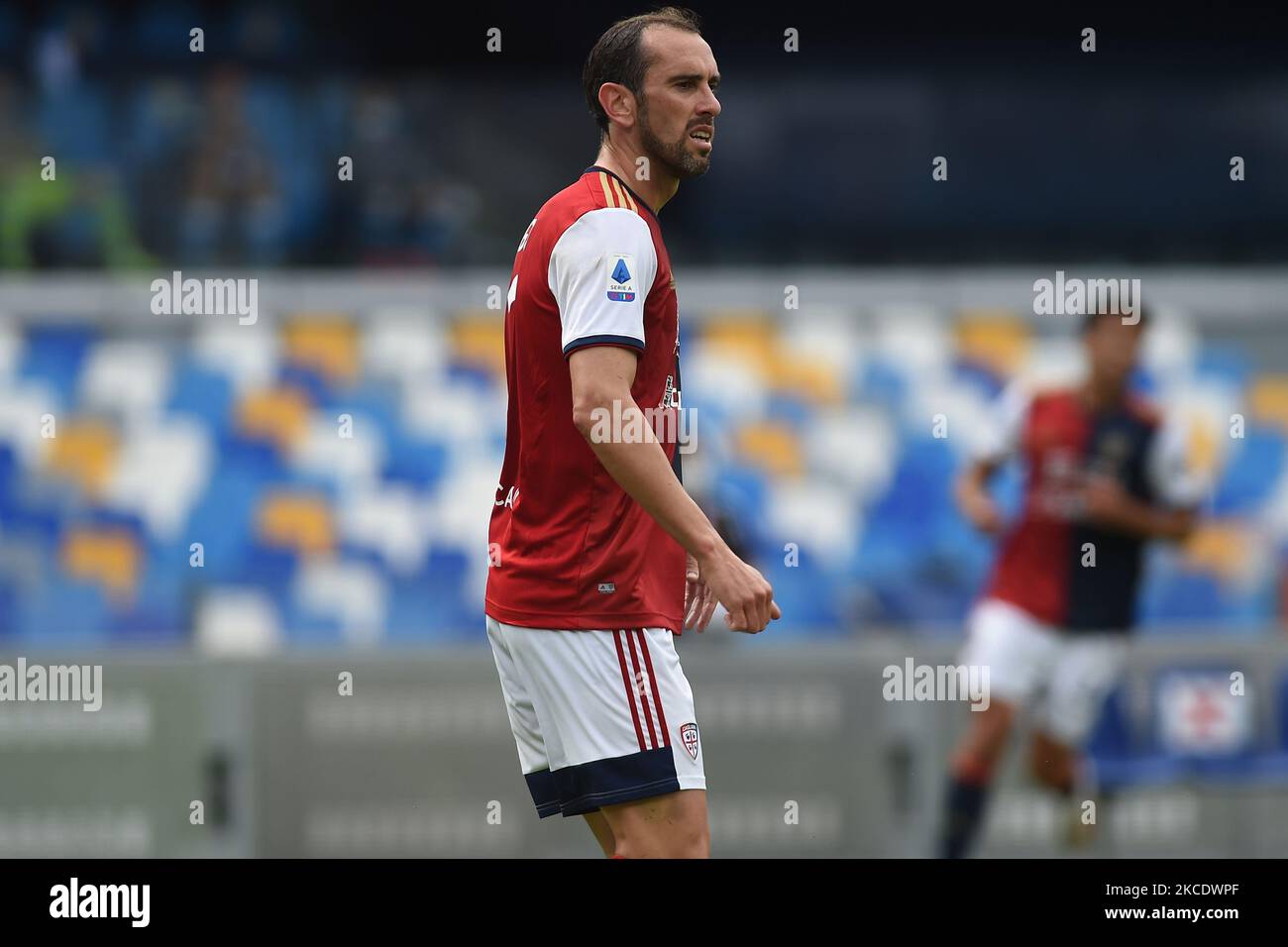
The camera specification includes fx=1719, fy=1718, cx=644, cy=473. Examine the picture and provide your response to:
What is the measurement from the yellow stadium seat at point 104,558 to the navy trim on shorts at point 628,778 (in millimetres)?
6820

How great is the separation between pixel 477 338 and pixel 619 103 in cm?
761

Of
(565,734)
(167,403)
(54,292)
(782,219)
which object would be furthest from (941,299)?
(565,734)

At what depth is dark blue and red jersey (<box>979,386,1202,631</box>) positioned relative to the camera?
21.4 feet

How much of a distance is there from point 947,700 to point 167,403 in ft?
19.1

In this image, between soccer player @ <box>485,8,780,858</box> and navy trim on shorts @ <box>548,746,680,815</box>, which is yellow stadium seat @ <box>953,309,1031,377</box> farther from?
navy trim on shorts @ <box>548,746,680,815</box>

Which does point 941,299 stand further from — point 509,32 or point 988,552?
point 509,32

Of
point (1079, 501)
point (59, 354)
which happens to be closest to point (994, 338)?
point (1079, 501)

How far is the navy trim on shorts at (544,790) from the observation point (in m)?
3.31

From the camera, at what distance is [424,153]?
11906 mm

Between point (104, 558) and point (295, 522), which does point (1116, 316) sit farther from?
point (104, 558)

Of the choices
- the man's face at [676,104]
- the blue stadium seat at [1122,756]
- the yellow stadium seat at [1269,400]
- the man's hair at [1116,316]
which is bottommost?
the blue stadium seat at [1122,756]

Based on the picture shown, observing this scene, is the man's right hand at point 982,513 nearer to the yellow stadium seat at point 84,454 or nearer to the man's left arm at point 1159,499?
the man's left arm at point 1159,499

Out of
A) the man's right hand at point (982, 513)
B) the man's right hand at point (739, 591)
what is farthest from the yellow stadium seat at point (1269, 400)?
the man's right hand at point (739, 591)

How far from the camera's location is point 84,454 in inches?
404
